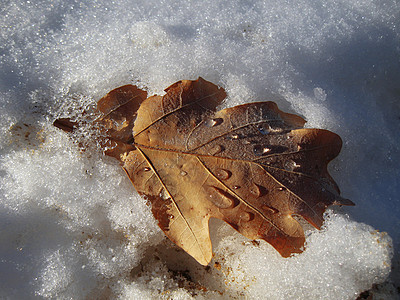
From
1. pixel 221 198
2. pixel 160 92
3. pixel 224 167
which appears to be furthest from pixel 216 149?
pixel 160 92

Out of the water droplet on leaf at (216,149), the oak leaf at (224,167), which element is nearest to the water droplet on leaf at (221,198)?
the oak leaf at (224,167)

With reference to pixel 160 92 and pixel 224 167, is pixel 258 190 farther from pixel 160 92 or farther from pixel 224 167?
pixel 160 92

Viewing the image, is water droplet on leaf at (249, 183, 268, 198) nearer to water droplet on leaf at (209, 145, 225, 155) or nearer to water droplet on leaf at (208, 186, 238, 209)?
water droplet on leaf at (208, 186, 238, 209)

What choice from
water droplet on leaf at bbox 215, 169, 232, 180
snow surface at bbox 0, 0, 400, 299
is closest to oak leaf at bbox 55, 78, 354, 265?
→ water droplet on leaf at bbox 215, 169, 232, 180

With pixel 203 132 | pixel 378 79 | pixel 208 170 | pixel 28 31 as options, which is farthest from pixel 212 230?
pixel 28 31

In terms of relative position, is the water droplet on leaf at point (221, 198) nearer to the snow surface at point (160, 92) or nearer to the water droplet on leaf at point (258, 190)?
the water droplet on leaf at point (258, 190)

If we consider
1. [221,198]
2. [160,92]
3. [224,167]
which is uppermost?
Result: [160,92]

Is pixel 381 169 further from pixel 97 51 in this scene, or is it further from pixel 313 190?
pixel 97 51
